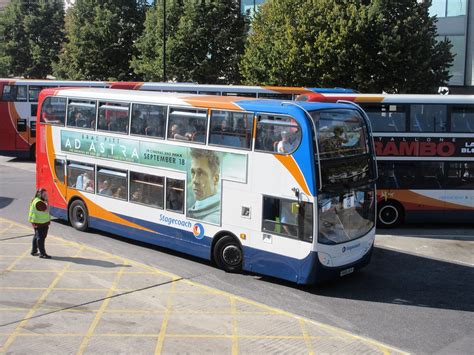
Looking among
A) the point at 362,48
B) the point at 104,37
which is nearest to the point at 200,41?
the point at 104,37

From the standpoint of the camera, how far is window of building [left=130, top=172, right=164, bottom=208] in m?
13.2

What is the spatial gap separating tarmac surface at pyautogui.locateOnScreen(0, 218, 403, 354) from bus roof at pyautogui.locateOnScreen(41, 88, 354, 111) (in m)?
3.52

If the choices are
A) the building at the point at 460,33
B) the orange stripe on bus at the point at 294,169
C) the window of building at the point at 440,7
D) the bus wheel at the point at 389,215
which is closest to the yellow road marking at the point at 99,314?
A: the orange stripe on bus at the point at 294,169

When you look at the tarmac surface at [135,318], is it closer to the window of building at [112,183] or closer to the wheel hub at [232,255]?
the wheel hub at [232,255]

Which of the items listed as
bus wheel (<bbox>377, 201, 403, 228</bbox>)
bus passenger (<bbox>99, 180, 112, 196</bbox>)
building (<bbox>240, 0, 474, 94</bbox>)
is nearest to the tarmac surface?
bus passenger (<bbox>99, 180, 112, 196</bbox>)

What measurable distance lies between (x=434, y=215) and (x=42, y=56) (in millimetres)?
37981

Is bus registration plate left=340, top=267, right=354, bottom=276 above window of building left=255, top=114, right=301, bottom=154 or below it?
below

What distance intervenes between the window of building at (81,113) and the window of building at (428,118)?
28.0 feet

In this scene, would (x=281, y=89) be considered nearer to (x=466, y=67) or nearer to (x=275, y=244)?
(x=275, y=244)

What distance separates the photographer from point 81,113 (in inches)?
588

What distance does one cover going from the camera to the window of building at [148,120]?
43.1ft

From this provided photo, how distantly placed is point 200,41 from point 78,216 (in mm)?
18873

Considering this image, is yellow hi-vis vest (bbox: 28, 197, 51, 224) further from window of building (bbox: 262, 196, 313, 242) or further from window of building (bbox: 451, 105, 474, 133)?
window of building (bbox: 451, 105, 474, 133)

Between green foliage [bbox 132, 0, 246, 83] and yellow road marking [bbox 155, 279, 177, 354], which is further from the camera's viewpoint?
green foliage [bbox 132, 0, 246, 83]
